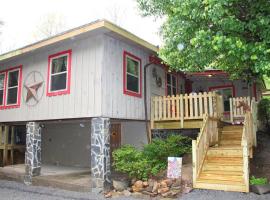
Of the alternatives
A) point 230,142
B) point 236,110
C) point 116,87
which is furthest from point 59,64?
point 236,110

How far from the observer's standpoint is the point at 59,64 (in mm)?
12508

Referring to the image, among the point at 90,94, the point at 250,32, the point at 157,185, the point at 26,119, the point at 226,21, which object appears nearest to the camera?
the point at 226,21

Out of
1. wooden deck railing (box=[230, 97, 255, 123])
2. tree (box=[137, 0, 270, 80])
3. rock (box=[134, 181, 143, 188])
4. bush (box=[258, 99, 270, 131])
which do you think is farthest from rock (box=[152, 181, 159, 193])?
bush (box=[258, 99, 270, 131])

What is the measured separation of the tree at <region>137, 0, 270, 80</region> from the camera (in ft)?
25.8

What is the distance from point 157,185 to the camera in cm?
977

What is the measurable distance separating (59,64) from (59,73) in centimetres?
43

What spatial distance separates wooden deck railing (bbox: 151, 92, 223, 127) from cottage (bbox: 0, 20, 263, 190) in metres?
0.10

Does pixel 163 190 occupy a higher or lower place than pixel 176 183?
lower

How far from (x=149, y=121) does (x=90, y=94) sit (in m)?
3.57

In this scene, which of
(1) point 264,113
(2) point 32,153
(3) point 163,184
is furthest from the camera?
(1) point 264,113

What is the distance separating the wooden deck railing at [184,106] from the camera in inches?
484

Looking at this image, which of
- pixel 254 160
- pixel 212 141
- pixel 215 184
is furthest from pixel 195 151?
pixel 254 160

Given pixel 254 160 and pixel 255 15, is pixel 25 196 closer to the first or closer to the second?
pixel 254 160

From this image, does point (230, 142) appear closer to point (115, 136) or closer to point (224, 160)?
point (224, 160)
